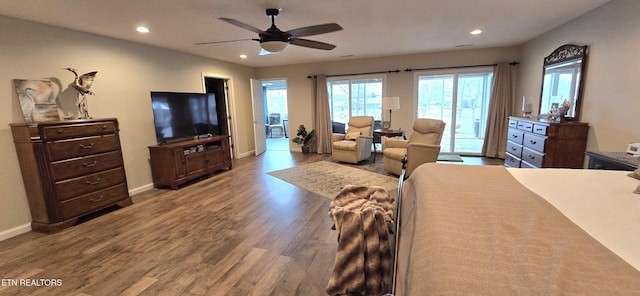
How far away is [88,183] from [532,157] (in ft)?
18.7

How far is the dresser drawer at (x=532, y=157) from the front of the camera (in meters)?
3.36

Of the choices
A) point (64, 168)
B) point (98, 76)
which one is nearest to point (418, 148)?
point (64, 168)

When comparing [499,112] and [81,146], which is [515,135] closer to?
[499,112]

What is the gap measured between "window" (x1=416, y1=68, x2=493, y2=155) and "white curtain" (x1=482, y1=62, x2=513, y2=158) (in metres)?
0.19

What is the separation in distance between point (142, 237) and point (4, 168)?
65.6 inches

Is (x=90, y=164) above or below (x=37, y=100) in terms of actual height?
below

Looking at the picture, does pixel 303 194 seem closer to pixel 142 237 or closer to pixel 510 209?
pixel 142 237

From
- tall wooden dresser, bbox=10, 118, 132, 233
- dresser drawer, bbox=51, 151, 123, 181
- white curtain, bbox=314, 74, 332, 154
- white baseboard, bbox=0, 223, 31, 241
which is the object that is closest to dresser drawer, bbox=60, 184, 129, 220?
tall wooden dresser, bbox=10, 118, 132, 233

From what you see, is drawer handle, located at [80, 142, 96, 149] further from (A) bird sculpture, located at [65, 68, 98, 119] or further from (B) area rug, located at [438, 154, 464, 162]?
(B) area rug, located at [438, 154, 464, 162]

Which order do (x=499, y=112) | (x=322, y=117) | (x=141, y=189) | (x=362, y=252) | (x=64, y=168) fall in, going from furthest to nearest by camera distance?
(x=322, y=117)
(x=499, y=112)
(x=141, y=189)
(x=64, y=168)
(x=362, y=252)

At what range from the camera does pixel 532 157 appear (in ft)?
11.7

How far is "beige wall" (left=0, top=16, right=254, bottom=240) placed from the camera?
8.86 feet

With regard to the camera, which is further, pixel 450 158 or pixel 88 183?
pixel 450 158

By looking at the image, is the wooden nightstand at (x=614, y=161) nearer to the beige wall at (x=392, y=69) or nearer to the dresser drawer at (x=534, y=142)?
the dresser drawer at (x=534, y=142)
